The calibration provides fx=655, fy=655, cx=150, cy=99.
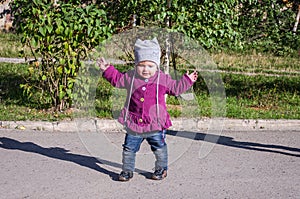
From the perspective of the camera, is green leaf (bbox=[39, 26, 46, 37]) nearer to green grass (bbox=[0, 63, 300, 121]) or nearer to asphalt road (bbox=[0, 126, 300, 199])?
green grass (bbox=[0, 63, 300, 121])

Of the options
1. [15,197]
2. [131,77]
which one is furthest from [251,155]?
[15,197]

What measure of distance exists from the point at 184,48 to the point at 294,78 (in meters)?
5.14

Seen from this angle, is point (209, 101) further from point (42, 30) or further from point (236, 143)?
point (42, 30)

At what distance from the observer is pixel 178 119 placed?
361 inches

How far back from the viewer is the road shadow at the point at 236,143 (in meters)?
7.97

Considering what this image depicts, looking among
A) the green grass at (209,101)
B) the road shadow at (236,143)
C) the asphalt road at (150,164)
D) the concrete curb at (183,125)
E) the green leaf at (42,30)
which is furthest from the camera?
the green grass at (209,101)

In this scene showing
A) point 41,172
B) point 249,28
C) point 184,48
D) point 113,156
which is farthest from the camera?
A: point 249,28

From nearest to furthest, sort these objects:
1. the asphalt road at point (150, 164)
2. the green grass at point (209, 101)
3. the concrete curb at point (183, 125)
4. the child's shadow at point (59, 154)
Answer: the asphalt road at point (150, 164) → the child's shadow at point (59, 154) → the concrete curb at point (183, 125) → the green grass at point (209, 101)

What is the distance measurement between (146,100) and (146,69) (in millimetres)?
281

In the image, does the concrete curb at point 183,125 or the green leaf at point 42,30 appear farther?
the concrete curb at point 183,125

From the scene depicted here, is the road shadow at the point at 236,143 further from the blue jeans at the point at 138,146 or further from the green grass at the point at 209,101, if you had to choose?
the blue jeans at the point at 138,146

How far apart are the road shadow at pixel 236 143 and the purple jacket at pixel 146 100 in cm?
234

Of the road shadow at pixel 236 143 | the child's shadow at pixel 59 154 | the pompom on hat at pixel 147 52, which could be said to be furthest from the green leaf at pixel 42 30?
the pompom on hat at pixel 147 52

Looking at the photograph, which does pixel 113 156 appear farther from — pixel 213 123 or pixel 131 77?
pixel 213 123
